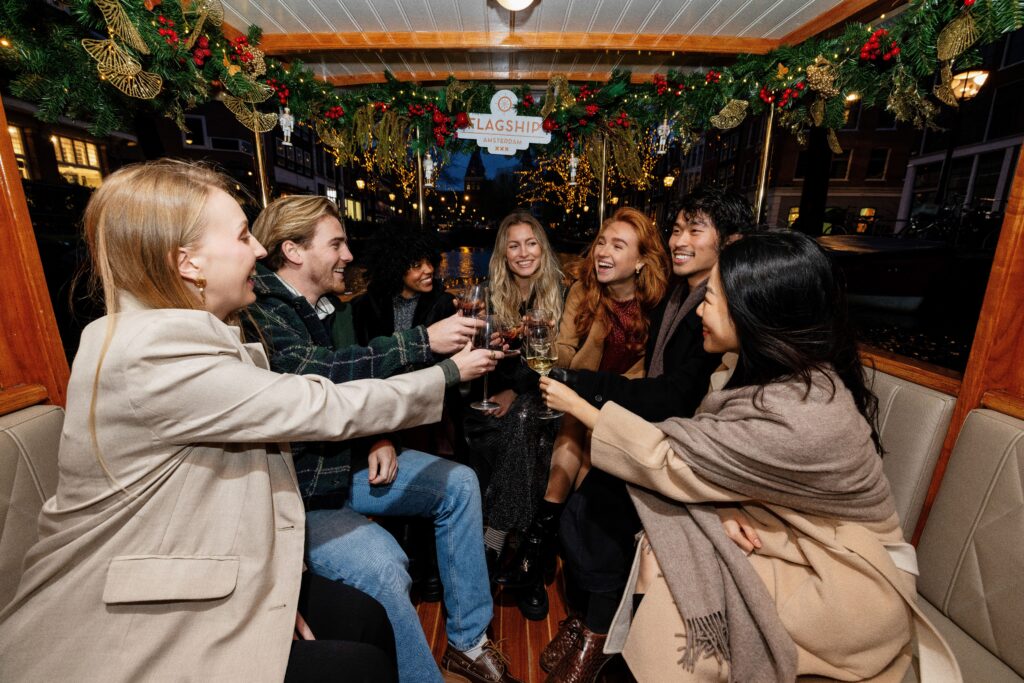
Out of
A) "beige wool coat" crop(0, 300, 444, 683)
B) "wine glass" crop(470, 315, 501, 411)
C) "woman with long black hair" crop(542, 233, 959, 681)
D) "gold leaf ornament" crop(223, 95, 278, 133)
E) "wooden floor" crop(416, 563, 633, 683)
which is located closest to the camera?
"beige wool coat" crop(0, 300, 444, 683)

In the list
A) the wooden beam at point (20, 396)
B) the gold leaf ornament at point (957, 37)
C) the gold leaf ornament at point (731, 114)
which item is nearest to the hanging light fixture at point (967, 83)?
the gold leaf ornament at point (957, 37)

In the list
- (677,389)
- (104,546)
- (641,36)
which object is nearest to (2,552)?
(104,546)

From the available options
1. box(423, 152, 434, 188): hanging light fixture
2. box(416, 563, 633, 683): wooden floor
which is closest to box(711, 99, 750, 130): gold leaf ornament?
box(423, 152, 434, 188): hanging light fixture

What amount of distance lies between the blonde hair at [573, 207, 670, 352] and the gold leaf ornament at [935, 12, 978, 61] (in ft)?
4.48

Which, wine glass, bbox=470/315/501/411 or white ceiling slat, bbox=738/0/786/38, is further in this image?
white ceiling slat, bbox=738/0/786/38

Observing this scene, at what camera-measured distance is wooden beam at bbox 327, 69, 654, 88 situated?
10.3ft

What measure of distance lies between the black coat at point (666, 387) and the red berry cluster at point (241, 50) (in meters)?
2.59

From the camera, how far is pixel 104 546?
2.84ft

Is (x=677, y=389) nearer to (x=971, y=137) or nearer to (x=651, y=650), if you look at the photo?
(x=651, y=650)

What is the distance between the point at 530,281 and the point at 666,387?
1.40m

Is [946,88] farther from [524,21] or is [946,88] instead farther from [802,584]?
[802,584]

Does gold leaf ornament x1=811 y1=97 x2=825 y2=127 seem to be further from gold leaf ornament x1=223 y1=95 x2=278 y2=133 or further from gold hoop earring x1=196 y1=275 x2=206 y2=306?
gold leaf ornament x1=223 y1=95 x2=278 y2=133

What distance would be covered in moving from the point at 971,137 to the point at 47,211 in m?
29.0

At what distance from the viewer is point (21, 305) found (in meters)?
1.27
